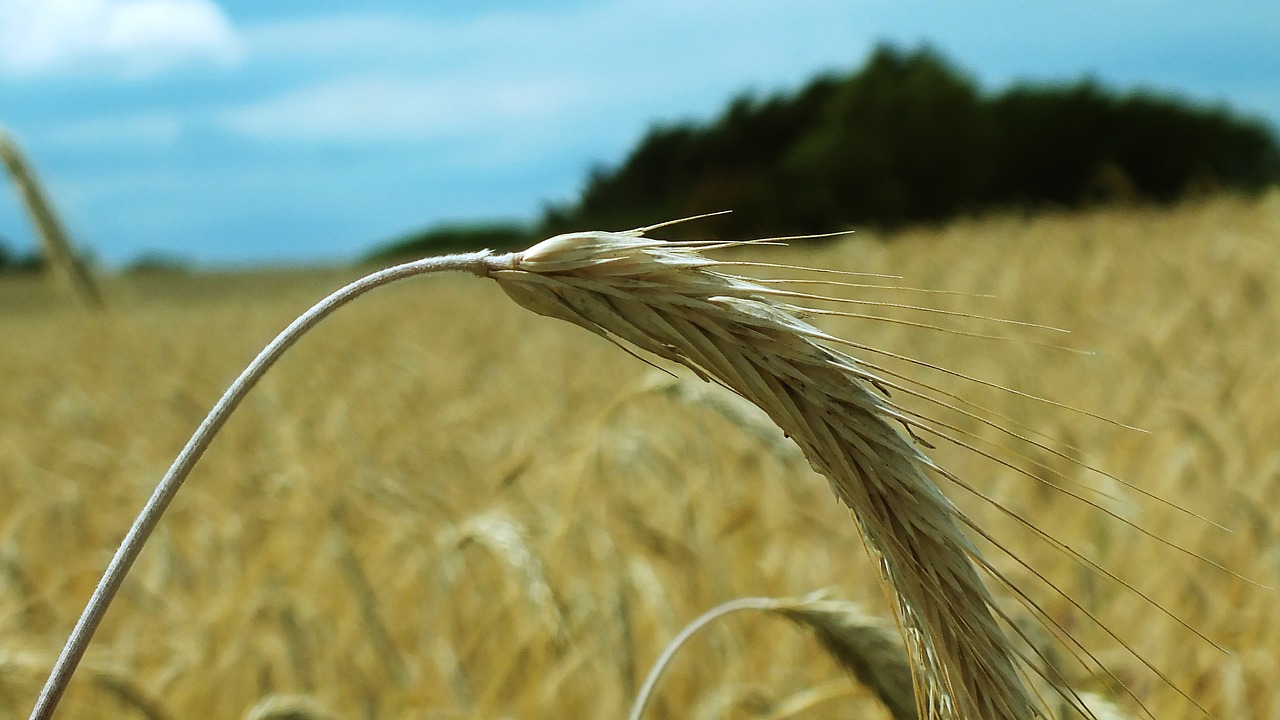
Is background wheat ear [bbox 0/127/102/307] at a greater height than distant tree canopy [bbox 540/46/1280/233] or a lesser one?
greater

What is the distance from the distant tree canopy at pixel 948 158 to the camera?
74.1ft

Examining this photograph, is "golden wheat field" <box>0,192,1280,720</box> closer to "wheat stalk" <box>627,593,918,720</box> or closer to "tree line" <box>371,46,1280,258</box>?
"wheat stalk" <box>627,593,918,720</box>

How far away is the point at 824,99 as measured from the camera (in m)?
29.9

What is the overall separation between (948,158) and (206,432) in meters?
23.4

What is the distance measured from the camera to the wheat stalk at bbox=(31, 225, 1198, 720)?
55 centimetres

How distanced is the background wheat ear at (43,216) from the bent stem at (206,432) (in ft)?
4.17

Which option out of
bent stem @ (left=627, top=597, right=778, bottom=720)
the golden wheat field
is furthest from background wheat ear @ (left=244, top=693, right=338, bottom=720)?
bent stem @ (left=627, top=597, right=778, bottom=720)

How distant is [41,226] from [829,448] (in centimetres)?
154

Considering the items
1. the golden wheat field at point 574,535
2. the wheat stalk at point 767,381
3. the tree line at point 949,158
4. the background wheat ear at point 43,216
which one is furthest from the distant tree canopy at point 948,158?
the wheat stalk at point 767,381

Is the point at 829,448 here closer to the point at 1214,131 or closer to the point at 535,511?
the point at 535,511

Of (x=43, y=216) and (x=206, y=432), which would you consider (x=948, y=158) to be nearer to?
(x=43, y=216)

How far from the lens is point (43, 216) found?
1.69 meters

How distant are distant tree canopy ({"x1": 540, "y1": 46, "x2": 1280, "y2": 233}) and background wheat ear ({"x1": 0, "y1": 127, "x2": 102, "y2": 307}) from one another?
18.4 m

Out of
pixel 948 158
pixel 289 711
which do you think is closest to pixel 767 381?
pixel 289 711
